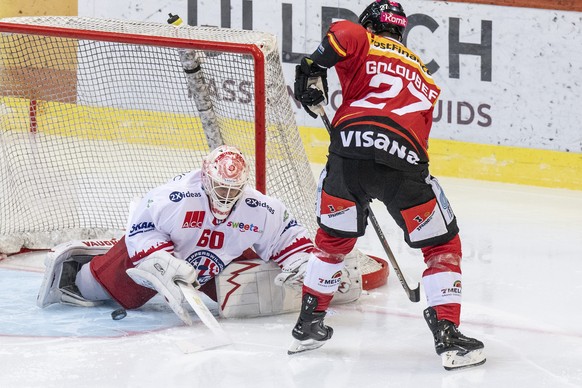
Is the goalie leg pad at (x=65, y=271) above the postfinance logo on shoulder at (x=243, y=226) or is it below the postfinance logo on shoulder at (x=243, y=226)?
below

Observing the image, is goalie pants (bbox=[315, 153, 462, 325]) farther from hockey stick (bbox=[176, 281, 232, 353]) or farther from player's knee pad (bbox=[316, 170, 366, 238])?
hockey stick (bbox=[176, 281, 232, 353])

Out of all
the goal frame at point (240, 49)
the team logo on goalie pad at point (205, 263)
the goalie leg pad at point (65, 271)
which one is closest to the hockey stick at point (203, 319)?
the team logo on goalie pad at point (205, 263)

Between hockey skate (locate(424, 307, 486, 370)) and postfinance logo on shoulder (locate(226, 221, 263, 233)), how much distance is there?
736 millimetres

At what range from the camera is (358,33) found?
4082 millimetres

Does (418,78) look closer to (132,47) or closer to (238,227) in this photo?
(238,227)

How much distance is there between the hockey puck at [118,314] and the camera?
4.63 meters

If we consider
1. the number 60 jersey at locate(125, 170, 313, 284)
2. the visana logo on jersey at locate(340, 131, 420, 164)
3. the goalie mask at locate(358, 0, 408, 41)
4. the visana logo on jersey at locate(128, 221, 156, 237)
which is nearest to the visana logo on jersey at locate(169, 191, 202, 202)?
the number 60 jersey at locate(125, 170, 313, 284)

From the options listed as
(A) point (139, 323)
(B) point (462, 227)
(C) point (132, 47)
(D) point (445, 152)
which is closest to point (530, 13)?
(D) point (445, 152)

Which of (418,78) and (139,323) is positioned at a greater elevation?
(418,78)

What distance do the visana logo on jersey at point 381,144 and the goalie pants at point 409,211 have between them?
0.05 meters

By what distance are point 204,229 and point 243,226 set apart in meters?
0.14

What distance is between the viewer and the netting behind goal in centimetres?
503

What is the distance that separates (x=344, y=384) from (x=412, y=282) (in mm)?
870

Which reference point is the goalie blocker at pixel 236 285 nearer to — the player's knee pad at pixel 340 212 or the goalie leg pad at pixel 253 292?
the goalie leg pad at pixel 253 292
